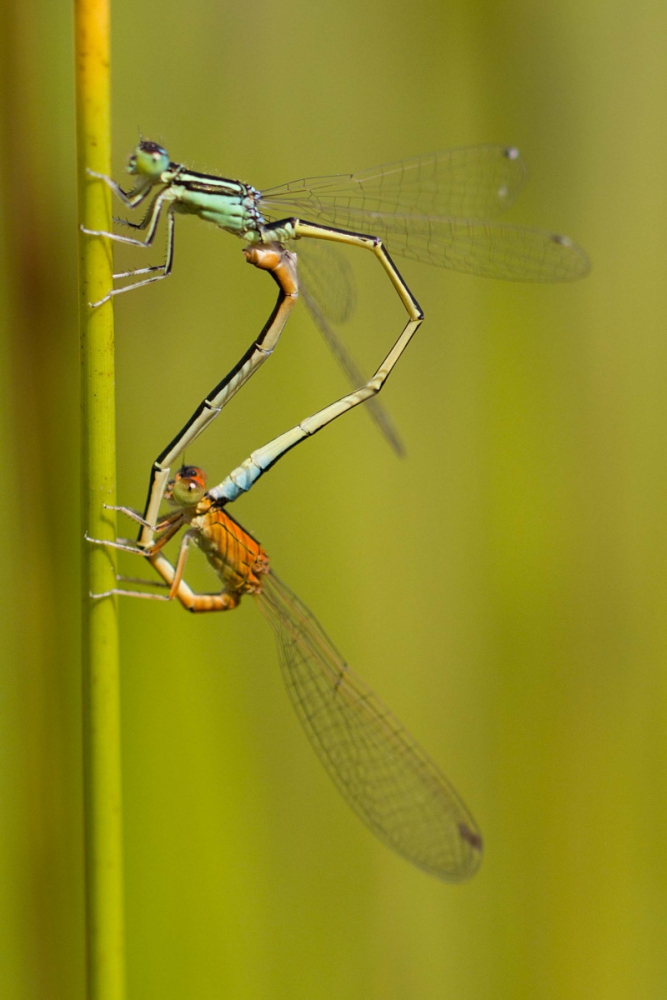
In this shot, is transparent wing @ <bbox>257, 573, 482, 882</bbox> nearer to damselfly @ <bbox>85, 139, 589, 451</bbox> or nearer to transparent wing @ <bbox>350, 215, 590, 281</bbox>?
damselfly @ <bbox>85, 139, 589, 451</bbox>

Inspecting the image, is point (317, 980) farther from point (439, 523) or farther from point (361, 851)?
point (439, 523)

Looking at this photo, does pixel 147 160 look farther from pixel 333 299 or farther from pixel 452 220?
pixel 452 220

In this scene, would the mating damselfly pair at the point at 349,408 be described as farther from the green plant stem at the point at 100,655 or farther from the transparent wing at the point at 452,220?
the green plant stem at the point at 100,655

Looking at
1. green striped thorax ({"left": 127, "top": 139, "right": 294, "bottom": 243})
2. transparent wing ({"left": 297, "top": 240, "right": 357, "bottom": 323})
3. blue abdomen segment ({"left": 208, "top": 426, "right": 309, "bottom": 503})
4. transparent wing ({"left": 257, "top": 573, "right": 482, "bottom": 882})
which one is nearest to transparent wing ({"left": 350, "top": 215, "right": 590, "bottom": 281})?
transparent wing ({"left": 297, "top": 240, "right": 357, "bottom": 323})

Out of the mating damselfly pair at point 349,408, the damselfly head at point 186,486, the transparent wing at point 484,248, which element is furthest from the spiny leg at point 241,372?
the transparent wing at point 484,248

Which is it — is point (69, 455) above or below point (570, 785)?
above

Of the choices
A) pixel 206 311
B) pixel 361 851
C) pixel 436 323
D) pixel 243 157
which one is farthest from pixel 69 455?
pixel 361 851
